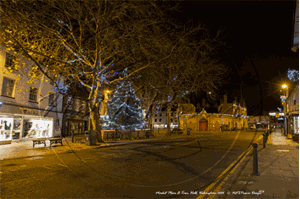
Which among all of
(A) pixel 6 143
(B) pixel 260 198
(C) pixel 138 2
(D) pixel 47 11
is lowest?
(A) pixel 6 143

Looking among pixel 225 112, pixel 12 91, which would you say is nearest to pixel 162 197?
pixel 12 91

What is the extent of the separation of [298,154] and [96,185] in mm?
4630

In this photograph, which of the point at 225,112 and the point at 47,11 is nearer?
the point at 47,11

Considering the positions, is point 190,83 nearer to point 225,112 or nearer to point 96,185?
point 96,185

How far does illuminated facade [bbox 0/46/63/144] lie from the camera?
1656cm

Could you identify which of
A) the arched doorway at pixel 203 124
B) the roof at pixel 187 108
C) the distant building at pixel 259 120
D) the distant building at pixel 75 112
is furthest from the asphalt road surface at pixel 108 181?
the roof at pixel 187 108

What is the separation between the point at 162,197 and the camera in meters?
4.62

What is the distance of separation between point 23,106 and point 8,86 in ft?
7.95

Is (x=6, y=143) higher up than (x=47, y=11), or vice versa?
(x=47, y=11)

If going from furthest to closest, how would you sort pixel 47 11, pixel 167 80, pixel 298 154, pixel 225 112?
1. pixel 225 112
2. pixel 167 80
3. pixel 47 11
4. pixel 298 154

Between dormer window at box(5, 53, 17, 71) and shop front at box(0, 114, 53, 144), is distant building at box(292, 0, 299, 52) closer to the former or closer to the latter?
shop front at box(0, 114, 53, 144)

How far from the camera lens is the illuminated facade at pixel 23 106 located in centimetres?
1656

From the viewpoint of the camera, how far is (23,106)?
19000 millimetres

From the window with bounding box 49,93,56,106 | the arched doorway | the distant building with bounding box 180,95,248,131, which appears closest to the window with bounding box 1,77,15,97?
the window with bounding box 49,93,56,106
